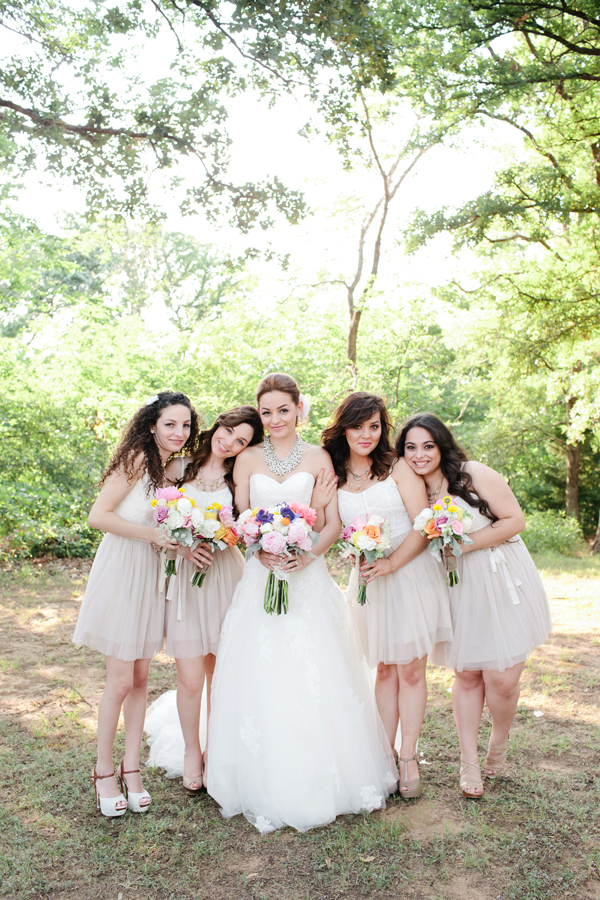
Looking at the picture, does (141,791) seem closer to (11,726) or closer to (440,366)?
(11,726)

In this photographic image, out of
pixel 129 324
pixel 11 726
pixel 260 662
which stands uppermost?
pixel 129 324

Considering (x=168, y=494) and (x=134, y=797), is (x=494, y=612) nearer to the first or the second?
(x=168, y=494)

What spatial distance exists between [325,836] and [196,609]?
145 cm

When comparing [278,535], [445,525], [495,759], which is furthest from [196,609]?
[495,759]

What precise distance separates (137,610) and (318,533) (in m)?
1.17

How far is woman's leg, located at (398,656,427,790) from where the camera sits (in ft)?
13.3

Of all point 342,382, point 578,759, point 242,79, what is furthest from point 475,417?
point 578,759

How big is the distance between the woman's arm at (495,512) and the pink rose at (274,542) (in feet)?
3.58

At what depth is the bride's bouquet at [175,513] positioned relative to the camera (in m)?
3.73

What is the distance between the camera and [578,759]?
4.57m

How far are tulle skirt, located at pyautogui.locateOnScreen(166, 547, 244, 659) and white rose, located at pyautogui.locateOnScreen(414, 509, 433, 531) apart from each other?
128cm

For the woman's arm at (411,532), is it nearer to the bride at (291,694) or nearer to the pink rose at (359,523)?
the pink rose at (359,523)

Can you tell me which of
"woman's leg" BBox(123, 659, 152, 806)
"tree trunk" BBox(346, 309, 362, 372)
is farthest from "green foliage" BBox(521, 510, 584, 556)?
"woman's leg" BBox(123, 659, 152, 806)

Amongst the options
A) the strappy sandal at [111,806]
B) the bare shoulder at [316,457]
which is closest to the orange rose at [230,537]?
the bare shoulder at [316,457]
